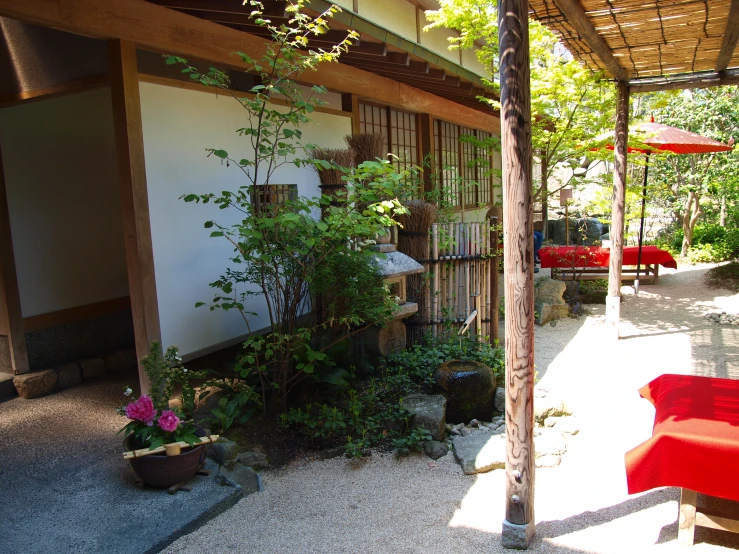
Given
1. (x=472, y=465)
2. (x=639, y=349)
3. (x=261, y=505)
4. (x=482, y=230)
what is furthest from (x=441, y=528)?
(x=639, y=349)

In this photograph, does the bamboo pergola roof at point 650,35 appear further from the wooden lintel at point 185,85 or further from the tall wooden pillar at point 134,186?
the tall wooden pillar at point 134,186

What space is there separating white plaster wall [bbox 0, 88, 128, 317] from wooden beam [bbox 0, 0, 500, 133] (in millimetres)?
1804

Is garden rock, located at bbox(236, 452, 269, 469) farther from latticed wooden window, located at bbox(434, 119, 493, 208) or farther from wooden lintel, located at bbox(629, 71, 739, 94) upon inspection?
wooden lintel, located at bbox(629, 71, 739, 94)

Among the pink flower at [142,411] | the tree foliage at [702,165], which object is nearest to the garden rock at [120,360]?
the pink flower at [142,411]

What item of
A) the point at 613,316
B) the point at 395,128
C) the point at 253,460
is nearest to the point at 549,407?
the point at 253,460

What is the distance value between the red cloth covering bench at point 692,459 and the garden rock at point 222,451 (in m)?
2.60

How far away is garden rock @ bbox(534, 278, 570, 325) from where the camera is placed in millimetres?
9000

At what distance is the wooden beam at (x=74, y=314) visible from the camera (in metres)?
5.67

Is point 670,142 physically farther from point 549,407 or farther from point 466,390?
point 466,390

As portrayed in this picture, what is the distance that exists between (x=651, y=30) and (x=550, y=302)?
4.31 m

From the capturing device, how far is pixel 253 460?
439cm

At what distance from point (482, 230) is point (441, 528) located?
384 cm

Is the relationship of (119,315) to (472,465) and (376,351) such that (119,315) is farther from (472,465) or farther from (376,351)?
(472,465)

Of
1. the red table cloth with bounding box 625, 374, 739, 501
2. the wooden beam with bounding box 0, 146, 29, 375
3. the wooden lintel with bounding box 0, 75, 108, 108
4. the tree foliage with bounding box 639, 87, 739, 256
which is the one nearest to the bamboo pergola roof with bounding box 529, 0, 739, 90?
the red table cloth with bounding box 625, 374, 739, 501
